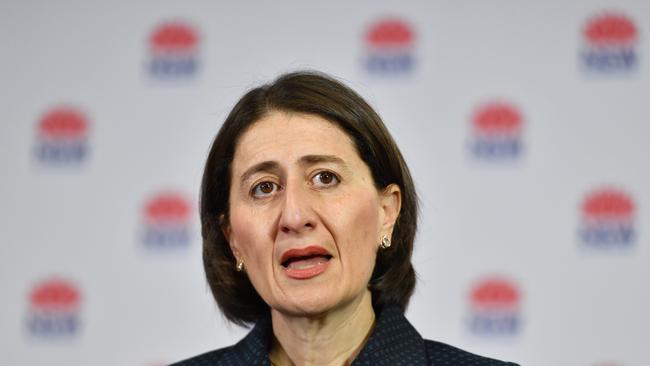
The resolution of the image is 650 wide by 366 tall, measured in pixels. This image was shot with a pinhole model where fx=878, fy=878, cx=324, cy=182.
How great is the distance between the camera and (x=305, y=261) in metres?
1.37

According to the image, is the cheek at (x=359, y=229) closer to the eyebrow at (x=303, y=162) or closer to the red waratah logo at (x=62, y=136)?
the eyebrow at (x=303, y=162)

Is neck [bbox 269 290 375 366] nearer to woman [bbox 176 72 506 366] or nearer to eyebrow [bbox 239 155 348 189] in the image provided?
woman [bbox 176 72 506 366]

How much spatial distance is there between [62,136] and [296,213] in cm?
188

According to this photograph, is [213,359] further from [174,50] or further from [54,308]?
[174,50]

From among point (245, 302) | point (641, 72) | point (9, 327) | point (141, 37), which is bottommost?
point (9, 327)

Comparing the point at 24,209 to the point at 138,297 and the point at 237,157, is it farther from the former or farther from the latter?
the point at 237,157

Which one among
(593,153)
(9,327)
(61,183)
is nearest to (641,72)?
(593,153)

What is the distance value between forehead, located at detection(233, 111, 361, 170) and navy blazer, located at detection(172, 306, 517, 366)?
0.30 meters

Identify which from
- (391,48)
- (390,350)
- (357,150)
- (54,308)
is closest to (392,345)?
(390,350)

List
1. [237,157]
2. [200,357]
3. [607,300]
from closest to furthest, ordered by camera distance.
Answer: [237,157]
[200,357]
[607,300]

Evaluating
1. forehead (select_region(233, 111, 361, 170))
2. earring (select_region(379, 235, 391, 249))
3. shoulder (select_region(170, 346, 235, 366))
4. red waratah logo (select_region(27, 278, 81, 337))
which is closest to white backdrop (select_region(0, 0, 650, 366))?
red waratah logo (select_region(27, 278, 81, 337))

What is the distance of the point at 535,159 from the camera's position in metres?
2.77

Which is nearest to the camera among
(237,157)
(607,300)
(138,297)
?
(237,157)

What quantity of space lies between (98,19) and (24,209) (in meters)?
0.70
